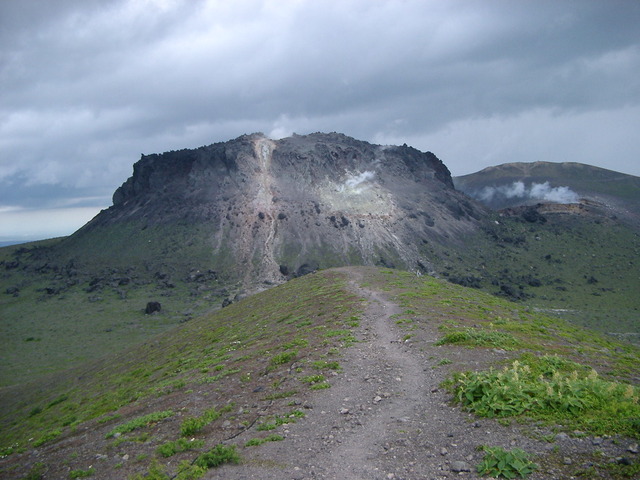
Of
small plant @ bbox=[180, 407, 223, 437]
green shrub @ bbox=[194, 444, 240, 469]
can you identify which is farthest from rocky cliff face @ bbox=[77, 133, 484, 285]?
green shrub @ bbox=[194, 444, 240, 469]

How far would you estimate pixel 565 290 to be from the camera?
395 ft

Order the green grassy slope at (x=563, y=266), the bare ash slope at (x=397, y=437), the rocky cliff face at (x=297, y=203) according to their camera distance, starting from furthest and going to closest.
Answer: the rocky cliff face at (x=297, y=203) → the green grassy slope at (x=563, y=266) → the bare ash slope at (x=397, y=437)

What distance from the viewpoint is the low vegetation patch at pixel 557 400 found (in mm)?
11344

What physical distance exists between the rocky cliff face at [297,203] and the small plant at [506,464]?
10230cm

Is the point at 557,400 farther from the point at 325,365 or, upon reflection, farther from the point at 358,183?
the point at 358,183

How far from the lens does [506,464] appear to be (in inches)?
402

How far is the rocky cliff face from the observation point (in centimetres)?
13025

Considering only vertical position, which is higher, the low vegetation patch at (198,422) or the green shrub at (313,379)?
the green shrub at (313,379)

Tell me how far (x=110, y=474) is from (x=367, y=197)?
139623mm

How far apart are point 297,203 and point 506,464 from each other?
13694 centimetres

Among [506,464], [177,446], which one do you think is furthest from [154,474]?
[506,464]

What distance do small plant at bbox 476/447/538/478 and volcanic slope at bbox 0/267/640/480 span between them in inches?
4.5

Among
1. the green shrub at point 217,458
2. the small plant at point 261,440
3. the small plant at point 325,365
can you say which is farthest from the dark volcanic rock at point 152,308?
the green shrub at point 217,458

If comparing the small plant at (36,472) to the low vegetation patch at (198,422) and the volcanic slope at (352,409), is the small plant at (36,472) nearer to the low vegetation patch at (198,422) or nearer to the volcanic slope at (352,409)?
the volcanic slope at (352,409)
